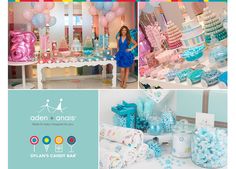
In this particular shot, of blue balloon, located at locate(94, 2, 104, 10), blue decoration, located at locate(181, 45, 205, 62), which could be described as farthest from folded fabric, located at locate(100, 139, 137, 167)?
blue balloon, located at locate(94, 2, 104, 10)

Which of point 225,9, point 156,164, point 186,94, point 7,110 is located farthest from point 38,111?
point 225,9

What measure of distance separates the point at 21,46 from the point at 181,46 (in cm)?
99

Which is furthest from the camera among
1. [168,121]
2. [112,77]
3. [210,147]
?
[168,121]

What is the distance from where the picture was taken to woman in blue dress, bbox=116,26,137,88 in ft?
6.82

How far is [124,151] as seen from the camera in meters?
2.01

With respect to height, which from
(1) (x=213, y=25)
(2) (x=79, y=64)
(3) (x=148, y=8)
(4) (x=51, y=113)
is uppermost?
(3) (x=148, y=8)

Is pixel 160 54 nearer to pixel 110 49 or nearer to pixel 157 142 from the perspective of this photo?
pixel 110 49

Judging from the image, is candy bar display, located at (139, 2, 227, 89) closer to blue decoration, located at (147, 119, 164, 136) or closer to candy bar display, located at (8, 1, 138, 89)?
candy bar display, located at (8, 1, 138, 89)

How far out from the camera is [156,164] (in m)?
2.06

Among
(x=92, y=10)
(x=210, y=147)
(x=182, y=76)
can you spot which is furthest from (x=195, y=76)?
(x=92, y=10)

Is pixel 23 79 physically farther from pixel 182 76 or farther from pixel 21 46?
pixel 182 76

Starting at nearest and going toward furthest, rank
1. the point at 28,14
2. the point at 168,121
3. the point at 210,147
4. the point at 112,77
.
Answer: the point at 210,147 < the point at 28,14 < the point at 112,77 < the point at 168,121

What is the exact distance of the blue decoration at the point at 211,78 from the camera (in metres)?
1.95

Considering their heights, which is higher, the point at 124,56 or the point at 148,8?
the point at 148,8
